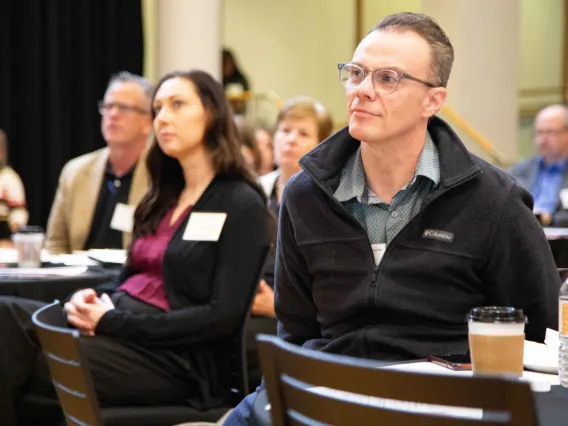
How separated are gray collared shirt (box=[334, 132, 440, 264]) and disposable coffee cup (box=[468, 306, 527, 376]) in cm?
47

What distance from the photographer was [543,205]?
25.6 feet

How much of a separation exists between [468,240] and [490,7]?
27.0 feet

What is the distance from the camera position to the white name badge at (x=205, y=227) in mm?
3068

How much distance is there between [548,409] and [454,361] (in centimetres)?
36

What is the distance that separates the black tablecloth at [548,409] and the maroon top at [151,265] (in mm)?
1507

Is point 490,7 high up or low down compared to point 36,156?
up

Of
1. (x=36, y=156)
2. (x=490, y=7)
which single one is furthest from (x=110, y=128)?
(x=490, y=7)

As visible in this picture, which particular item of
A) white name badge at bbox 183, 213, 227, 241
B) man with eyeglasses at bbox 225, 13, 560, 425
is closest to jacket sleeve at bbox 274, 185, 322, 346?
man with eyeglasses at bbox 225, 13, 560, 425

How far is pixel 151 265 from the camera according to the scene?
10.6 feet

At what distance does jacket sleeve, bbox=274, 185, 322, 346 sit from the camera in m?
2.19

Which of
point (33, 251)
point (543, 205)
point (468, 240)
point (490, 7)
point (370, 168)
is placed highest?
point (490, 7)

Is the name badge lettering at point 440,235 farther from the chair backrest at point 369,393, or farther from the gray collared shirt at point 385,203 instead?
the chair backrest at point 369,393

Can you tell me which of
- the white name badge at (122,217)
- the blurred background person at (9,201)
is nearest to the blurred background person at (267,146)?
the blurred background person at (9,201)

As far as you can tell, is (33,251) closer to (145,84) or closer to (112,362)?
(112,362)
